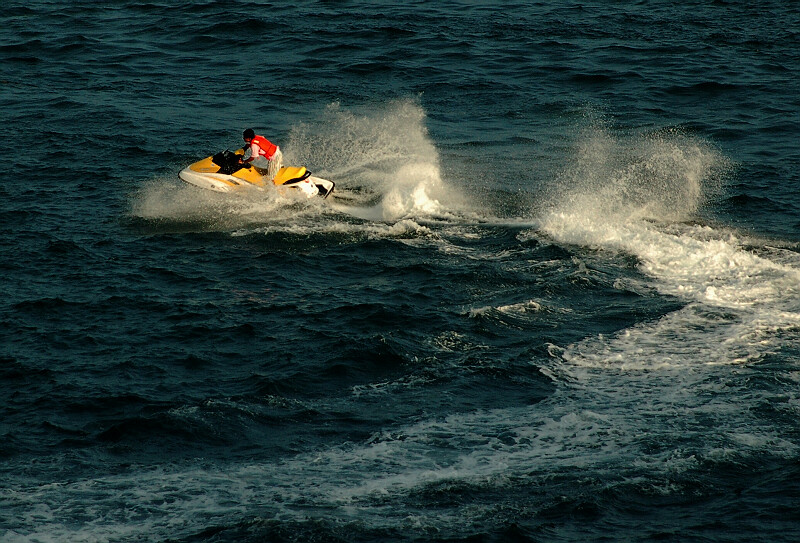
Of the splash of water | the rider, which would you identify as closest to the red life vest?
the rider

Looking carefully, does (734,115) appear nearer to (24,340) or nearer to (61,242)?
(61,242)

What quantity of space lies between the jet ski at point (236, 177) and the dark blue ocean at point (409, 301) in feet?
1.29

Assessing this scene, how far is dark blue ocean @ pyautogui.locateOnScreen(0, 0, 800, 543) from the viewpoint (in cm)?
1329

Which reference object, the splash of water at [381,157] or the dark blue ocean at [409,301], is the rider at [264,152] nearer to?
the dark blue ocean at [409,301]

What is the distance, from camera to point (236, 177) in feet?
79.1

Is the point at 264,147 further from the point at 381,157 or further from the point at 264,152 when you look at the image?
the point at 381,157

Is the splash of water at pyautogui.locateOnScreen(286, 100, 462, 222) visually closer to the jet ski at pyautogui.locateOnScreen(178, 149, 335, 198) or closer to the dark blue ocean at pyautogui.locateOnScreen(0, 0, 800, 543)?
the dark blue ocean at pyautogui.locateOnScreen(0, 0, 800, 543)

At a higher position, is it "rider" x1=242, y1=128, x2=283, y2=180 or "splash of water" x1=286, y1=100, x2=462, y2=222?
"rider" x1=242, y1=128, x2=283, y2=180

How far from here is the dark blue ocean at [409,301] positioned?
13.3 metres

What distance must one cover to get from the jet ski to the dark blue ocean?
394mm

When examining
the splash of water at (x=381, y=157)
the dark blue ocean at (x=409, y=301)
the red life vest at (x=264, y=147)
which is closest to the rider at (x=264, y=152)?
the red life vest at (x=264, y=147)

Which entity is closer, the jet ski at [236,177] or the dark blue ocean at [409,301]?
the dark blue ocean at [409,301]

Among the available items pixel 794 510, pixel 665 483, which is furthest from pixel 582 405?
pixel 794 510

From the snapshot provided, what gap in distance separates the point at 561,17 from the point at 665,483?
3183 cm
